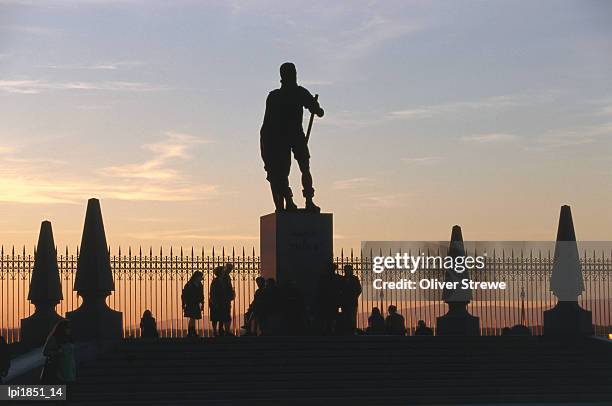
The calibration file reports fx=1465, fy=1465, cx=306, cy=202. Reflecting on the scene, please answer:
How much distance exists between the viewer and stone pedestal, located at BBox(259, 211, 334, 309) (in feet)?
103

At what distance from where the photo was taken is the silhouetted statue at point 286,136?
105 ft

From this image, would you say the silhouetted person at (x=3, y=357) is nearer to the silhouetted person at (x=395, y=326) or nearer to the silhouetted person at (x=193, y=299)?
the silhouetted person at (x=193, y=299)

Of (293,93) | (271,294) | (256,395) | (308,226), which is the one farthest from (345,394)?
(293,93)

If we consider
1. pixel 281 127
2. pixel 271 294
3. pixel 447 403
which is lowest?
pixel 447 403

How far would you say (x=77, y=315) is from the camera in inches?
1191

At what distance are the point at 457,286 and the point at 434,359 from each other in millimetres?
7500

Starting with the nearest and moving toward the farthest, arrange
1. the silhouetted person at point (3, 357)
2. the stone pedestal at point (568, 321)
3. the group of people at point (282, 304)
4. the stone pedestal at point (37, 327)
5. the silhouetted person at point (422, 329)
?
the silhouetted person at point (3, 357) < the group of people at point (282, 304) < the stone pedestal at point (37, 327) < the stone pedestal at point (568, 321) < the silhouetted person at point (422, 329)

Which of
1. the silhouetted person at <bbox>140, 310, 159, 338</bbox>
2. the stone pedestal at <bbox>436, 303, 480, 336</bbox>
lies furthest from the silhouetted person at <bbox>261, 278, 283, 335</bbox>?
the stone pedestal at <bbox>436, 303, 480, 336</bbox>

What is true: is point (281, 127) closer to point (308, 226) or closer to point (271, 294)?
point (308, 226)

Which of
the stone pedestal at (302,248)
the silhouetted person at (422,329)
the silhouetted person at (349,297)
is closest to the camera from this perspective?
the silhouetted person at (349,297)

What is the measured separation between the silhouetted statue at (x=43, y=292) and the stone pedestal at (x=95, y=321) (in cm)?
169

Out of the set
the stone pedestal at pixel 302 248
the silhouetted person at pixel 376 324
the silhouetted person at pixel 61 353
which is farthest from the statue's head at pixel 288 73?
the silhouetted person at pixel 61 353

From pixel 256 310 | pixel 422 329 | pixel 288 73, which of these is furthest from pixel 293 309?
pixel 288 73

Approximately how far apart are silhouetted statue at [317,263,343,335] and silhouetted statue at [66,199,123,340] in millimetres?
4252
